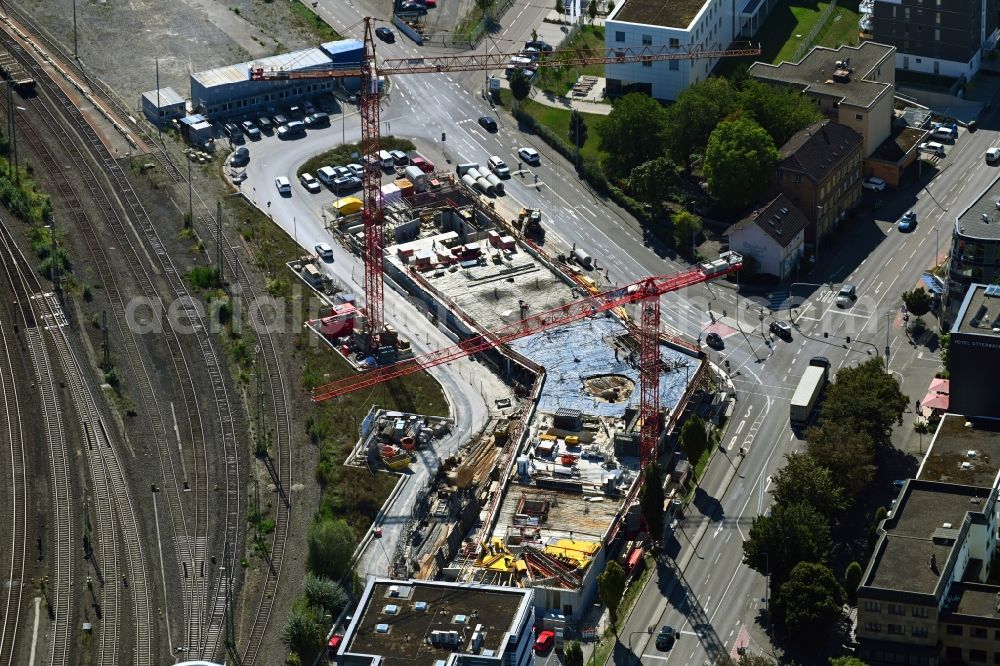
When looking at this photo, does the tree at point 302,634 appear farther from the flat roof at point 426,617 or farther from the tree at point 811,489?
the tree at point 811,489

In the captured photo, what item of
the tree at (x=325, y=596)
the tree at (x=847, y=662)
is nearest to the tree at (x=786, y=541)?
the tree at (x=847, y=662)

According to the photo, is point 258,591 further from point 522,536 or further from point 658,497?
point 658,497

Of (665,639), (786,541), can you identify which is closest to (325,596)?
(665,639)

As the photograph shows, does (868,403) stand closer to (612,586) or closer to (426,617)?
(612,586)

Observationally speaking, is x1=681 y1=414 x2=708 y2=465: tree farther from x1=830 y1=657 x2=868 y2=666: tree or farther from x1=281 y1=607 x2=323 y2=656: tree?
x1=281 y1=607 x2=323 y2=656: tree

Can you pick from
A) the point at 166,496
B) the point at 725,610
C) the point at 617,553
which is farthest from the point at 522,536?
the point at 166,496

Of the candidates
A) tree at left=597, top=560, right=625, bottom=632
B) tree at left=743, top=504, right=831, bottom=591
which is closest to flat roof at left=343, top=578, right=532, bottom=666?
tree at left=597, top=560, right=625, bottom=632
